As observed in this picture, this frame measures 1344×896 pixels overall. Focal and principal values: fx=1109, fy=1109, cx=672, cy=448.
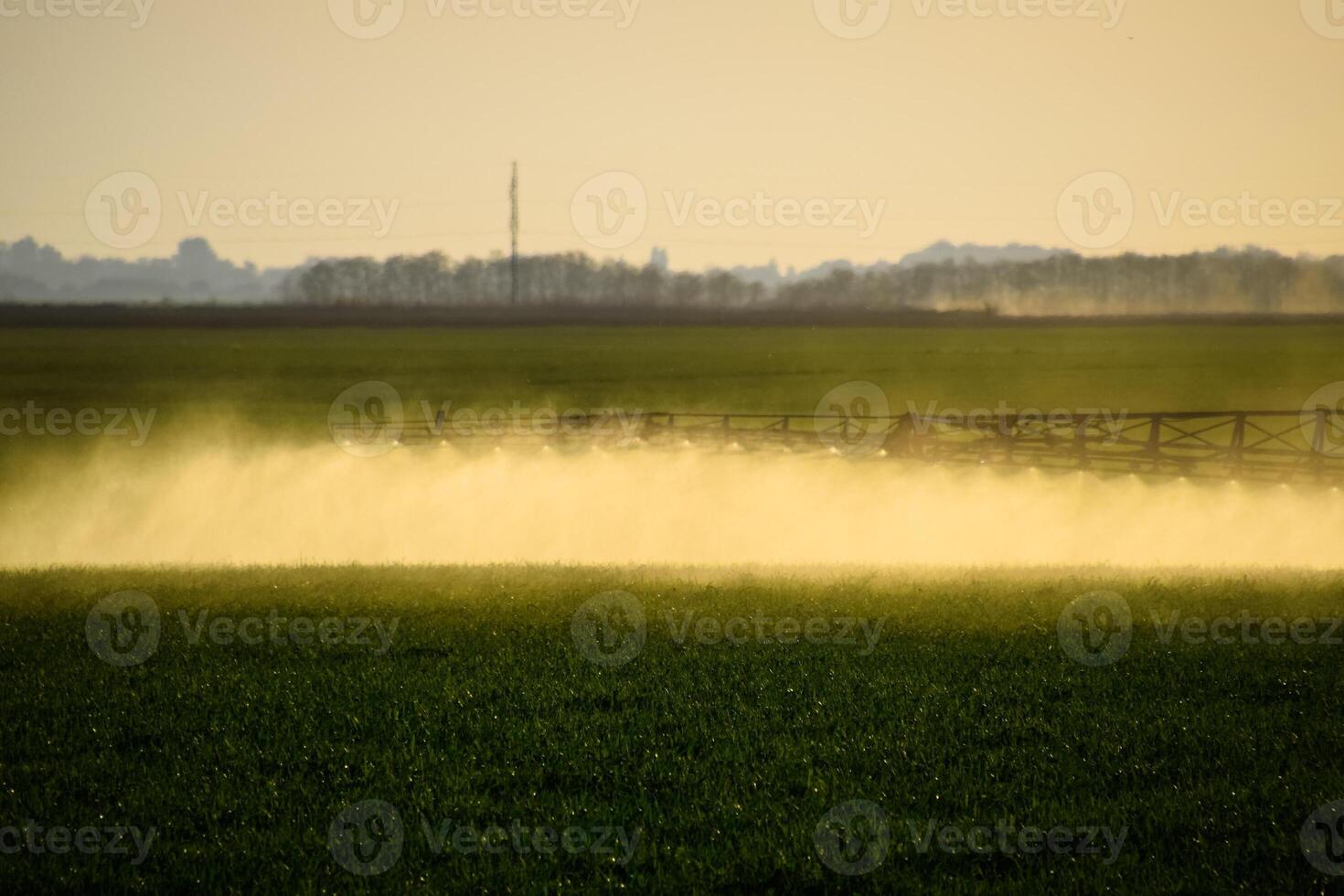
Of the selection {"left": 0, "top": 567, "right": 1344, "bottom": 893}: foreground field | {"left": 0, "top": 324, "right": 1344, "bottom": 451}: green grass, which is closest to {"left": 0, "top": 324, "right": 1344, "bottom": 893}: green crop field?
{"left": 0, "top": 567, "right": 1344, "bottom": 893}: foreground field

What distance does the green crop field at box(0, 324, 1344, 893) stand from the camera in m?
7.94

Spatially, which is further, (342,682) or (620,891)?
(342,682)

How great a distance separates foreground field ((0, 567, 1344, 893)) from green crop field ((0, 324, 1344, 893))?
0.04m

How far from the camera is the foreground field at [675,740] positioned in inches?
312

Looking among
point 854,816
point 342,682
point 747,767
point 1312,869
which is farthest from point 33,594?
point 1312,869

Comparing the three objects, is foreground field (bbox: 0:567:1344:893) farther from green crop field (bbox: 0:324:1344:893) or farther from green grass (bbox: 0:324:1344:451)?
green grass (bbox: 0:324:1344:451)

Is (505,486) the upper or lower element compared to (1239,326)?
lower

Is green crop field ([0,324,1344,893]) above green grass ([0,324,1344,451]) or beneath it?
beneath

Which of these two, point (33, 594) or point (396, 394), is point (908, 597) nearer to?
point (33, 594)

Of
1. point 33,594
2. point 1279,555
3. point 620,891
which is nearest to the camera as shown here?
point 620,891

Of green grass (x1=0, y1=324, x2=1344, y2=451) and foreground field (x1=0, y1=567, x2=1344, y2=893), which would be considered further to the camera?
green grass (x1=0, y1=324, x2=1344, y2=451)

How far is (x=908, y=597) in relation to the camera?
16.5 metres

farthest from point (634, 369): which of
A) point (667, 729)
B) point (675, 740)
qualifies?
point (675, 740)

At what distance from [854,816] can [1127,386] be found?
243ft
